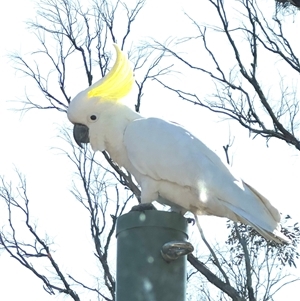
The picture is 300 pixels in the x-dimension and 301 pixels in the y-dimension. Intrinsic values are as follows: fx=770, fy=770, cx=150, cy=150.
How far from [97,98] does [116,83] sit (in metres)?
0.13

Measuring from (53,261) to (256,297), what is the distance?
6.03 feet

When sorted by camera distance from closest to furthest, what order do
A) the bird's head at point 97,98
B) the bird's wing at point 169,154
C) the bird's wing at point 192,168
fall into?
1. the bird's wing at point 192,168
2. the bird's wing at point 169,154
3. the bird's head at point 97,98

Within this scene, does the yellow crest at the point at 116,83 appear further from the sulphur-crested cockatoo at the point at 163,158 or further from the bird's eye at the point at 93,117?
the bird's eye at the point at 93,117

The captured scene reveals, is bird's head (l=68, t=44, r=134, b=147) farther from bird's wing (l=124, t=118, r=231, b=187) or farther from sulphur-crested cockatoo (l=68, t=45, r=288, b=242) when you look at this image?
bird's wing (l=124, t=118, r=231, b=187)

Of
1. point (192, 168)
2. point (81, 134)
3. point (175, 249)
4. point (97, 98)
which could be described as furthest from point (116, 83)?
point (175, 249)

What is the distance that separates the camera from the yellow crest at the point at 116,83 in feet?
13.9

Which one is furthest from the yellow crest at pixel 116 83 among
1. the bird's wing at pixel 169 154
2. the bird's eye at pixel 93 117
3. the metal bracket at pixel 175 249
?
the metal bracket at pixel 175 249

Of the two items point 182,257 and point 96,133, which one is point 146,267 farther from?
point 96,133

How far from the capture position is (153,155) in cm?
407

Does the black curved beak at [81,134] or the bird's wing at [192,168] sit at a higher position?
the black curved beak at [81,134]

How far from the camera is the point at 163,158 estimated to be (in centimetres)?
405

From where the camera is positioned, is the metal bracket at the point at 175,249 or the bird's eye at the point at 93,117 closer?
the metal bracket at the point at 175,249

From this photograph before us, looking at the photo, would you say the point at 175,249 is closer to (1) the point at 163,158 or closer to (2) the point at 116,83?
(1) the point at 163,158

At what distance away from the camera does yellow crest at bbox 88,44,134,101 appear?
13.9 feet
